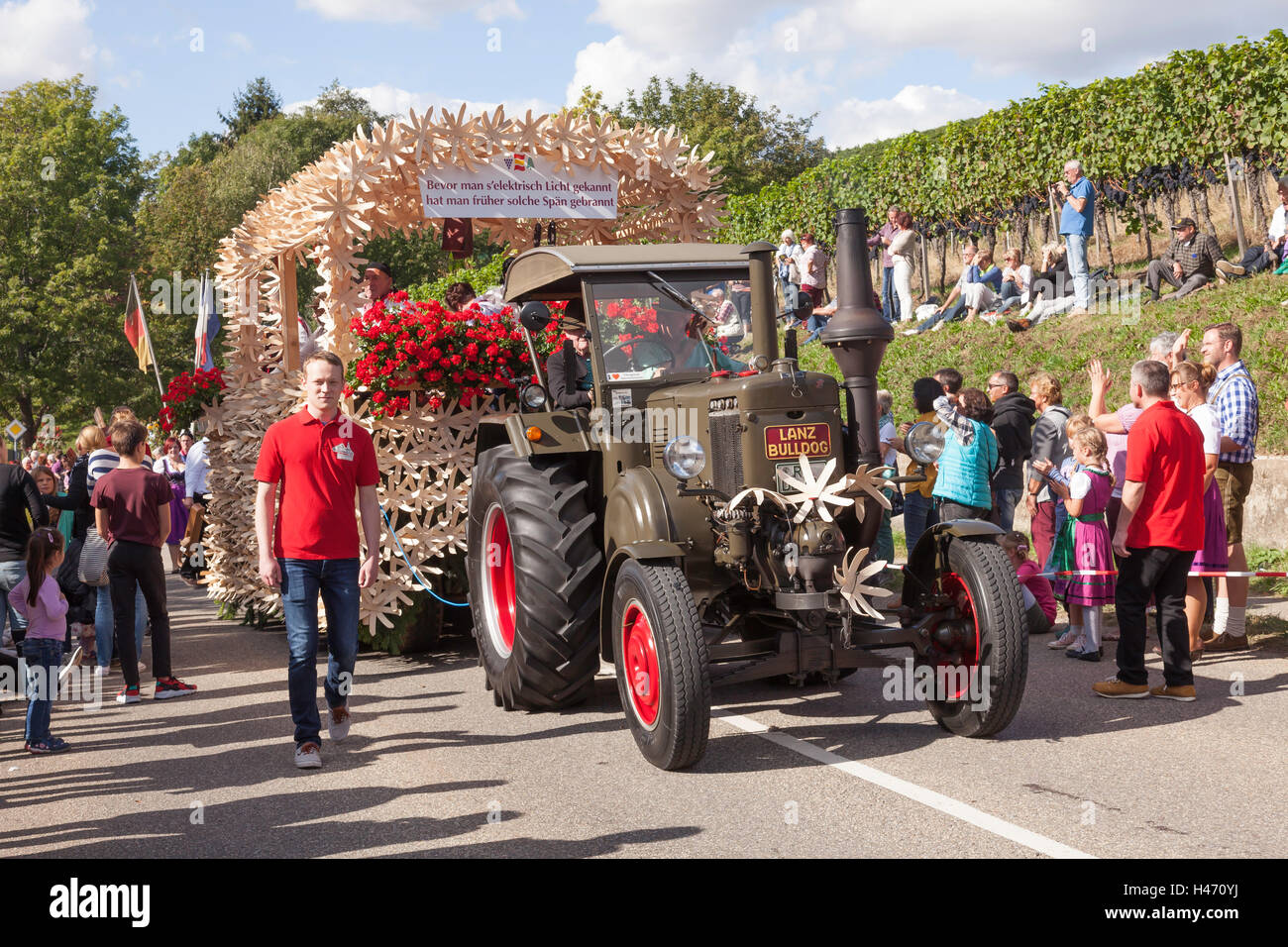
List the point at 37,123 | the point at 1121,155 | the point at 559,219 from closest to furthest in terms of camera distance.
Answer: the point at 559,219 → the point at 1121,155 → the point at 37,123

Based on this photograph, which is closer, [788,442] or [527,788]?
[527,788]

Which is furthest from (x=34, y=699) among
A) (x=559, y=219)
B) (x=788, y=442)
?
(x=559, y=219)

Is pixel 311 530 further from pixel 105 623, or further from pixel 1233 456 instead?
pixel 1233 456

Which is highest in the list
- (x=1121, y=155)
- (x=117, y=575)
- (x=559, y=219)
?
(x=1121, y=155)

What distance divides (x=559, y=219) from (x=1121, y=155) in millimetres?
12174

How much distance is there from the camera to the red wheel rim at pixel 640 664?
5.59 metres

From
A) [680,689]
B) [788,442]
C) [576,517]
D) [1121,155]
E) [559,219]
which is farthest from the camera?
[1121,155]

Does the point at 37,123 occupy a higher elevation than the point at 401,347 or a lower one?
higher

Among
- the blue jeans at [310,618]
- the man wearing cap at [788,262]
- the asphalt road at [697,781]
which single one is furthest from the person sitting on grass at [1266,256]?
the blue jeans at [310,618]

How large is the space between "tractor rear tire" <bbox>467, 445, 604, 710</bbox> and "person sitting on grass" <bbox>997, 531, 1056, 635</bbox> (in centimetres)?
322

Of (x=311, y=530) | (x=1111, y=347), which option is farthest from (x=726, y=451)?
(x=1111, y=347)

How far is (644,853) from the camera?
14.7 ft

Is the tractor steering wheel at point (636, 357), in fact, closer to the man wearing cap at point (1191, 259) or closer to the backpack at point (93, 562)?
the backpack at point (93, 562)

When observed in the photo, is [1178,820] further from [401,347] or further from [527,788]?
[401,347]
